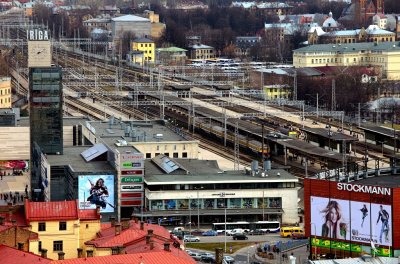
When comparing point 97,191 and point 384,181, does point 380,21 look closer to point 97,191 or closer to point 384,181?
point 97,191

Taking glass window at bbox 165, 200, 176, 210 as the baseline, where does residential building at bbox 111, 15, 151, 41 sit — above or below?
above

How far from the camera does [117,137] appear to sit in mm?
62375

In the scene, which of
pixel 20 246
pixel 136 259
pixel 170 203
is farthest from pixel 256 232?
pixel 136 259

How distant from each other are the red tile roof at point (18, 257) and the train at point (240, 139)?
A: 32.6 metres

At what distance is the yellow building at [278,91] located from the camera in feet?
335

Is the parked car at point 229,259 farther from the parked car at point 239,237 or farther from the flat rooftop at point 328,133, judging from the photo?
the flat rooftop at point 328,133

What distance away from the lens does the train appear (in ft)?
233

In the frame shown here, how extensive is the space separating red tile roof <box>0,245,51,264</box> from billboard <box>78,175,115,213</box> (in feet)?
51.1

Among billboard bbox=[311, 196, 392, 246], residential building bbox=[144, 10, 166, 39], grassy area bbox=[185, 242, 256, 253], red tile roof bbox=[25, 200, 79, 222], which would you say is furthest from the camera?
residential building bbox=[144, 10, 166, 39]

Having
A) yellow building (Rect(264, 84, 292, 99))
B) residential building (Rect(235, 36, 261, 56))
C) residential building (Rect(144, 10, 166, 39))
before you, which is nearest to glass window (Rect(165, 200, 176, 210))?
yellow building (Rect(264, 84, 292, 99))

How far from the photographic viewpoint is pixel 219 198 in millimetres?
53531

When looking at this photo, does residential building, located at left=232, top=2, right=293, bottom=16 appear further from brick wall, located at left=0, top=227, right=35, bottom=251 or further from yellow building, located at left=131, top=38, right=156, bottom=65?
brick wall, located at left=0, top=227, right=35, bottom=251

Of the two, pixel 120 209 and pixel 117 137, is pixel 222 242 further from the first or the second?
pixel 117 137

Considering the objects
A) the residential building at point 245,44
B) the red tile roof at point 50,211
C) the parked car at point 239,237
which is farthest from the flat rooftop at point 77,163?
the residential building at point 245,44
